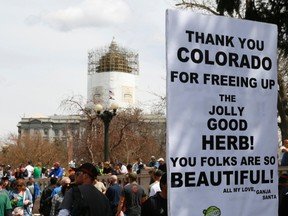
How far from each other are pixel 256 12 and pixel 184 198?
11.4 m

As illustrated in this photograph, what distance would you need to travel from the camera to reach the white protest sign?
4.11m

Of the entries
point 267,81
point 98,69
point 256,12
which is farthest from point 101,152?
point 98,69

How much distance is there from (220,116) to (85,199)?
192 centimetres

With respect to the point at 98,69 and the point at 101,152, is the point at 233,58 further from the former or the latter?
the point at 98,69

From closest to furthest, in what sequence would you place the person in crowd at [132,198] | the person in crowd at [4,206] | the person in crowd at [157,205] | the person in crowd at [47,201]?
the person in crowd at [157,205] < the person in crowd at [4,206] < the person in crowd at [132,198] < the person in crowd at [47,201]

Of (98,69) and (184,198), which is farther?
(98,69)

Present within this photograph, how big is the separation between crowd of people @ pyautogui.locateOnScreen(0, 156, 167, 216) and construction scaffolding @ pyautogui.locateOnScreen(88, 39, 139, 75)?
99.9 meters

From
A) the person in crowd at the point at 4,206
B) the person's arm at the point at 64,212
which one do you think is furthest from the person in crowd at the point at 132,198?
the person's arm at the point at 64,212

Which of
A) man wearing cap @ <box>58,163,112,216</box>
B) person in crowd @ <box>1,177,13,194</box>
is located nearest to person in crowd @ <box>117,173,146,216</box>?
person in crowd @ <box>1,177,13,194</box>

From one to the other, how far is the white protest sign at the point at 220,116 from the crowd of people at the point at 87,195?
4.54 feet

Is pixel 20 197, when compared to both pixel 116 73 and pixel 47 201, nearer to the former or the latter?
pixel 47 201

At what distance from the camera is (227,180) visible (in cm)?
434

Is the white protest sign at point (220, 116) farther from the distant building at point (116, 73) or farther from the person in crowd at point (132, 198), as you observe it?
the distant building at point (116, 73)

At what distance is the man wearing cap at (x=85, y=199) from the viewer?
5.66 meters
